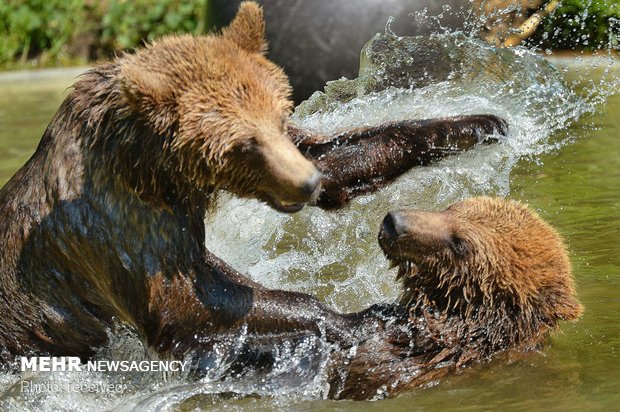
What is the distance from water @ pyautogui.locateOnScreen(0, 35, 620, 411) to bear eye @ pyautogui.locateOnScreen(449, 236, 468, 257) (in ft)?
2.11

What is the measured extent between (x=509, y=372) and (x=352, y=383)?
86cm

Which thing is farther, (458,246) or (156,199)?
(458,246)

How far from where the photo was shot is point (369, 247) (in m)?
7.40

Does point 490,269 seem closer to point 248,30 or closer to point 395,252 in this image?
point 395,252

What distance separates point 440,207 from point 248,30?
2580 millimetres

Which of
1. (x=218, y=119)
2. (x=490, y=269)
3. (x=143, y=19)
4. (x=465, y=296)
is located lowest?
(x=465, y=296)

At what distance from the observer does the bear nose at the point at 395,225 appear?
225 inches

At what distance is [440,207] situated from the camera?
7.34 meters

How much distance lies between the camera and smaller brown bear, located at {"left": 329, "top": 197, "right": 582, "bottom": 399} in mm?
5621

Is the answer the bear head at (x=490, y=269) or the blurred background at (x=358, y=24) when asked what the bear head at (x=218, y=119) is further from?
the bear head at (x=490, y=269)

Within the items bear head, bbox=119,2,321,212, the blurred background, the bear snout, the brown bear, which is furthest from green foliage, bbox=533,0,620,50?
the bear snout

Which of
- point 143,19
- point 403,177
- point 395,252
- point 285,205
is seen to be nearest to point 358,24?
point 403,177

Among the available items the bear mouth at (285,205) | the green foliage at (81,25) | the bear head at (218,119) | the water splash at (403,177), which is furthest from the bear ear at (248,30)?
the green foliage at (81,25)

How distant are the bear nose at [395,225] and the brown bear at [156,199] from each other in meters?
0.50
